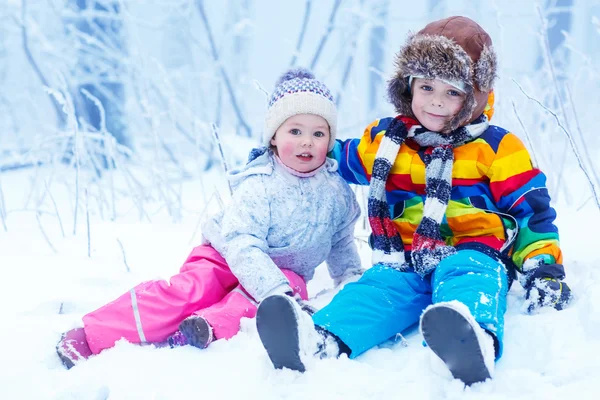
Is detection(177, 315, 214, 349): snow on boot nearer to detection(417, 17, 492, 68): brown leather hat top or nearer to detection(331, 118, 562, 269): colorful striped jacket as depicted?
detection(331, 118, 562, 269): colorful striped jacket

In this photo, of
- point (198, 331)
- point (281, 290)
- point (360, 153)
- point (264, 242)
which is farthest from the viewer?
point (360, 153)

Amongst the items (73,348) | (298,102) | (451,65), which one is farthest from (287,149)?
(73,348)

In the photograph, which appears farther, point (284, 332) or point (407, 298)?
point (407, 298)

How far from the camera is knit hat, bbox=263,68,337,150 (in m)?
1.78

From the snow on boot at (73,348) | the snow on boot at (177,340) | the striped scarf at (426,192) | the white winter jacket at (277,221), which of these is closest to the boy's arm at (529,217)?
the striped scarf at (426,192)

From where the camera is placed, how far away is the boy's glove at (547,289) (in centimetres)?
148

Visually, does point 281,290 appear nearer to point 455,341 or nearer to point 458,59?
point 455,341

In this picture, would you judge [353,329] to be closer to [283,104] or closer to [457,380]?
[457,380]

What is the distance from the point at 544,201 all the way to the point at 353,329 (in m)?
0.68

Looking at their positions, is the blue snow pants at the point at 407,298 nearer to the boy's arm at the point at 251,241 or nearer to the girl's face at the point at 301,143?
the boy's arm at the point at 251,241

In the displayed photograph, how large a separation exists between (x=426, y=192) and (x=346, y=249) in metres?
0.44

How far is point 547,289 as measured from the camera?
4.88 feet

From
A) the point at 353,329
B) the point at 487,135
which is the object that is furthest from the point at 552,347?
the point at 487,135

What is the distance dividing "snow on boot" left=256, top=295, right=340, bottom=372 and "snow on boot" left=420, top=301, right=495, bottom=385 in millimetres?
272
